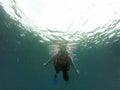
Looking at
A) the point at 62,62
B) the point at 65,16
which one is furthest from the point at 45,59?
the point at 62,62

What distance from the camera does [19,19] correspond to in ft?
65.5

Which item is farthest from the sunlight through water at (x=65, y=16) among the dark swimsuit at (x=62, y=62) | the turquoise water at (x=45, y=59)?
the dark swimsuit at (x=62, y=62)

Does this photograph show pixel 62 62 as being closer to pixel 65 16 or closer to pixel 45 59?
pixel 65 16

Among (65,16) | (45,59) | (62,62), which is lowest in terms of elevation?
(62,62)

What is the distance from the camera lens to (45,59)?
1095 inches

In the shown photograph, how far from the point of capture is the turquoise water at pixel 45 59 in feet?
74.4

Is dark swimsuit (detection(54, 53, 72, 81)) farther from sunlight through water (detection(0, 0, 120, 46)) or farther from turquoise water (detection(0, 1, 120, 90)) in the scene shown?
turquoise water (detection(0, 1, 120, 90))

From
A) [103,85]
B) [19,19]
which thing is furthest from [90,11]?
[103,85]

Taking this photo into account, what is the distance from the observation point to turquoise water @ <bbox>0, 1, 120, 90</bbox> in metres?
22.7

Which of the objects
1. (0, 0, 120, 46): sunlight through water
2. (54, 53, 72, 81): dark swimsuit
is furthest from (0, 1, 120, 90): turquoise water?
(54, 53, 72, 81): dark swimsuit

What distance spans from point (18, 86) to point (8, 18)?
19.3 m

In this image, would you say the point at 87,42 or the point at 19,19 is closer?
the point at 19,19

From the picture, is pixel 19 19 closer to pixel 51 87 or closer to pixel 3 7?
pixel 3 7

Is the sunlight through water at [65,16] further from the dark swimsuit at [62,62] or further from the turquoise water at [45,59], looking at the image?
the dark swimsuit at [62,62]
